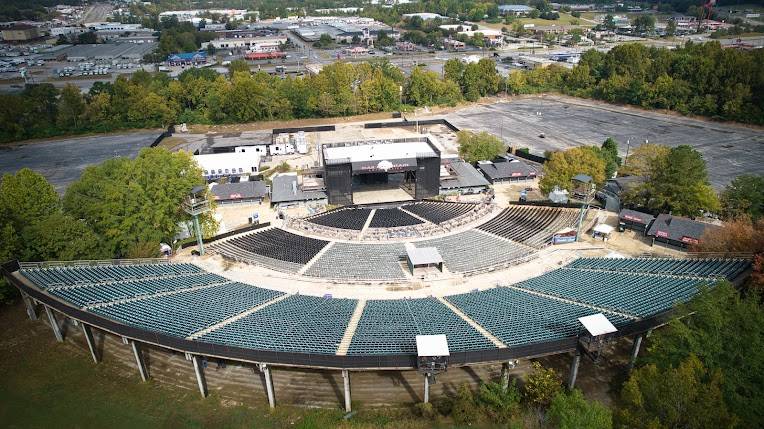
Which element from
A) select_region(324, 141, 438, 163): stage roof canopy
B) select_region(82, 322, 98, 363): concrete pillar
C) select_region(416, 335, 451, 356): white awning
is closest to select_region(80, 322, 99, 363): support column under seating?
select_region(82, 322, 98, 363): concrete pillar

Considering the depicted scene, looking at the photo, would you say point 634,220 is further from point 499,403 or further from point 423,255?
point 499,403

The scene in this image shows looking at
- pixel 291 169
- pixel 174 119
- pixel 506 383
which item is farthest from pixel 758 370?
pixel 174 119

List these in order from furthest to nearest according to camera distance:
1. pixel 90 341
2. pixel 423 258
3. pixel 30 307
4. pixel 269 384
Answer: pixel 423 258 → pixel 30 307 → pixel 90 341 → pixel 269 384

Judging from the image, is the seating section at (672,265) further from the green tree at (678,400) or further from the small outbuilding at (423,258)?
the green tree at (678,400)

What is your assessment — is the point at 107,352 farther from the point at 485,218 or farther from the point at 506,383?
the point at 485,218

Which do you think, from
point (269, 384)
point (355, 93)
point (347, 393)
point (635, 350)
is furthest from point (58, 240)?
point (355, 93)
